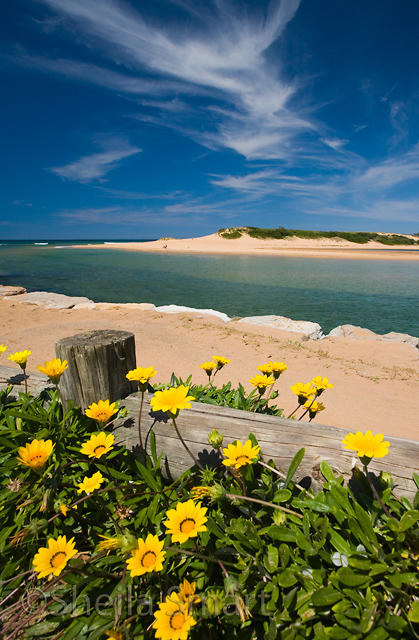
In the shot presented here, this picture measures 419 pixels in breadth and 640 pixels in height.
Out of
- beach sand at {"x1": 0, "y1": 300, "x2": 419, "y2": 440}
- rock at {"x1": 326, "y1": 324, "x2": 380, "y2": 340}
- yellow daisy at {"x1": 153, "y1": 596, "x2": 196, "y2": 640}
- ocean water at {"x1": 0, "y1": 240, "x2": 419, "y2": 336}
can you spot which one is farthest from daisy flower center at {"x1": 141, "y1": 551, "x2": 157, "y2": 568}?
ocean water at {"x1": 0, "y1": 240, "x2": 419, "y2": 336}

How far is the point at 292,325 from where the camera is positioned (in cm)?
808

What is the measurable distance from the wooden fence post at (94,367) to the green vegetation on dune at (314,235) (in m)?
56.9

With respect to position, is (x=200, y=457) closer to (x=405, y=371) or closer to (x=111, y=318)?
(x=405, y=371)

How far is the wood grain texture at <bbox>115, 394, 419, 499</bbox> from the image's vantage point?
4.33 ft

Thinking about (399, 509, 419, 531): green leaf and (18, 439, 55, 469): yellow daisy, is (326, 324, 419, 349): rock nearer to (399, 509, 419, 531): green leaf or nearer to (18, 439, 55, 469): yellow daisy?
(399, 509, 419, 531): green leaf

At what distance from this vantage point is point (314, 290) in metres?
15.0

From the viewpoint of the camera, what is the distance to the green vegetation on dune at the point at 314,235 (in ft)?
183

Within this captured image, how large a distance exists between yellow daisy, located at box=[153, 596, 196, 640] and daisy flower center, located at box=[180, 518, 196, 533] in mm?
180

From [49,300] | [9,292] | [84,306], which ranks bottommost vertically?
[84,306]

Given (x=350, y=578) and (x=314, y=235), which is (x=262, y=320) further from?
(x=314, y=235)

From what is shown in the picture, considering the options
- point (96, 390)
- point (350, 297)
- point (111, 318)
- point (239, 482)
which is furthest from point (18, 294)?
point (350, 297)

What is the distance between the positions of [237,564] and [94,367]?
3.76ft

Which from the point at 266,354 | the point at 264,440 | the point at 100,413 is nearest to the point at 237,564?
the point at 264,440

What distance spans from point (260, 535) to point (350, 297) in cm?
1357
